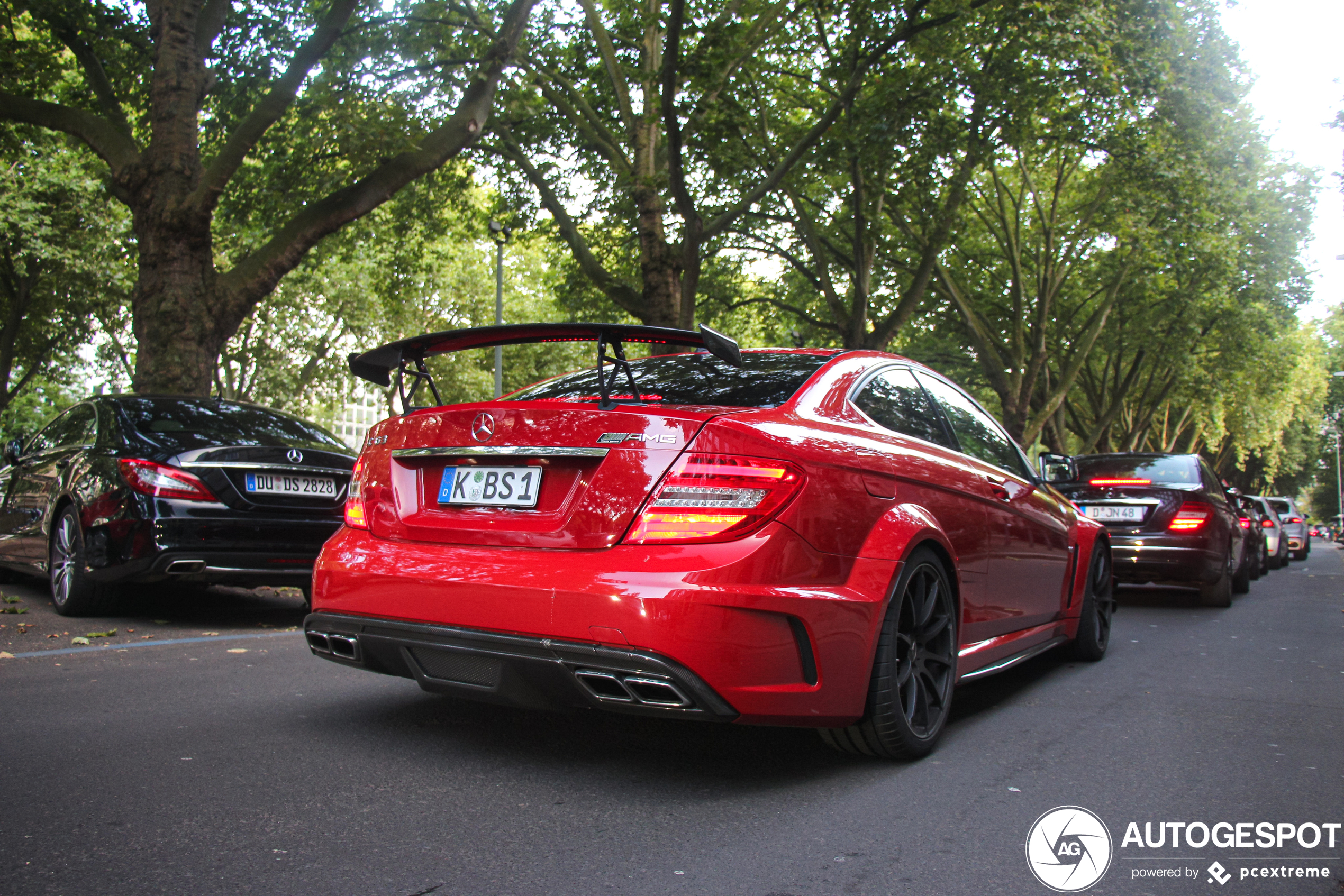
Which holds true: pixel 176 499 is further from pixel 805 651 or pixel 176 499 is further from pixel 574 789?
pixel 805 651

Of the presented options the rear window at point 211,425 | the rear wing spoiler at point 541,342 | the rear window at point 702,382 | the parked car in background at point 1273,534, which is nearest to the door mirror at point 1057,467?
the rear window at point 702,382

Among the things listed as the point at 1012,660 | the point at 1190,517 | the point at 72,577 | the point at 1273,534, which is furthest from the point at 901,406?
the point at 1273,534

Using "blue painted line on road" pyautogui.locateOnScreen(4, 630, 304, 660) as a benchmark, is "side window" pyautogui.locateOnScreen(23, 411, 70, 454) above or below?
above

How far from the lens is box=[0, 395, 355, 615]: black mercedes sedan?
6.22 m

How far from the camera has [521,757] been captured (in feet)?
11.5

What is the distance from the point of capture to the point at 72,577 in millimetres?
6578

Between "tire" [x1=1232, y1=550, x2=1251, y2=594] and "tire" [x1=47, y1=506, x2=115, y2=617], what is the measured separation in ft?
36.6

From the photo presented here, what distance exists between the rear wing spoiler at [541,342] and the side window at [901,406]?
0.50 meters

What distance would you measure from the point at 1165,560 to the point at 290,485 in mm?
7452

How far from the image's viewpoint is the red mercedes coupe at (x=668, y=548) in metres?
2.94

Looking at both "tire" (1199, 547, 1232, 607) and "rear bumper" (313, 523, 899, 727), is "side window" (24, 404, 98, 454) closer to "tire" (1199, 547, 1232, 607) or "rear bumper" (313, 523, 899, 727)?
"rear bumper" (313, 523, 899, 727)

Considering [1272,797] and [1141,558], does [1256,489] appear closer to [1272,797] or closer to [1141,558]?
[1141,558]

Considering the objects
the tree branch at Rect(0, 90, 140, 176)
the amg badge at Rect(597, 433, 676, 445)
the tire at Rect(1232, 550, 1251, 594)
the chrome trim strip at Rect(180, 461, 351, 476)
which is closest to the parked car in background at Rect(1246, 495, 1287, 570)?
the tire at Rect(1232, 550, 1251, 594)

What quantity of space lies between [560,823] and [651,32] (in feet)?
49.5
